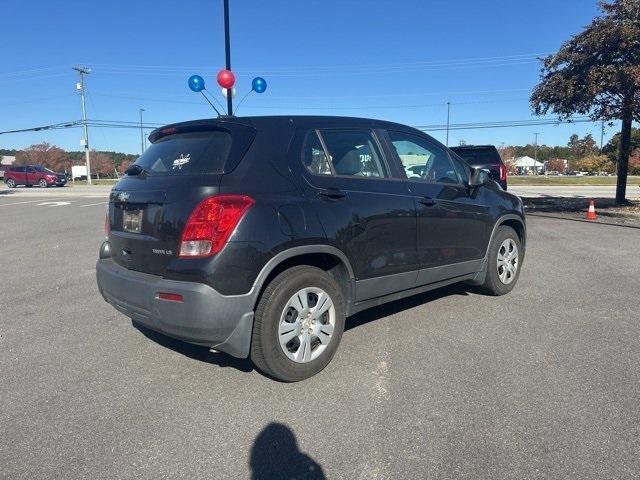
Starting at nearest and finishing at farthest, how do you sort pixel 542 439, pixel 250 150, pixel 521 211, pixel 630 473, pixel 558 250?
pixel 630 473
pixel 542 439
pixel 250 150
pixel 521 211
pixel 558 250

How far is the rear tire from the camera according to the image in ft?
17.0

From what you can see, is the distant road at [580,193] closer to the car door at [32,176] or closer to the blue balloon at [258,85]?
the blue balloon at [258,85]

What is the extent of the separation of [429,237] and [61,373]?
3.11 m

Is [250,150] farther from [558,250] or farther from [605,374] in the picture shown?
[558,250]

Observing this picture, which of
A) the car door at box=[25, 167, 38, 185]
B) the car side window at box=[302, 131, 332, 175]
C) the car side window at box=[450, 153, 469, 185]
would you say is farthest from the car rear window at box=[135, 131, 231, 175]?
the car door at box=[25, 167, 38, 185]

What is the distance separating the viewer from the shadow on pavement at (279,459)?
7.87ft

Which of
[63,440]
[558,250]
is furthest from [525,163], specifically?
[63,440]

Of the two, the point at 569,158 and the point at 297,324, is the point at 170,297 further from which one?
the point at 569,158

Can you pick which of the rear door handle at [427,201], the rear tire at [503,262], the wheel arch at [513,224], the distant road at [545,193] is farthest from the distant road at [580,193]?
the rear door handle at [427,201]

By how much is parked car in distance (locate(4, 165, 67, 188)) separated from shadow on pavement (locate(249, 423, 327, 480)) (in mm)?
40345

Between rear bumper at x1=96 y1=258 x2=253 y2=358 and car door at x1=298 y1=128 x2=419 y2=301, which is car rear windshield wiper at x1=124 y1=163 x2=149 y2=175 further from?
car door at x1=298 y1=128 x2=419 y2=301

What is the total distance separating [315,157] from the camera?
3.56 m

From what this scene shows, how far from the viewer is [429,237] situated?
4.28 meters

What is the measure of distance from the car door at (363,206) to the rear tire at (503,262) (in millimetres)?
1441
